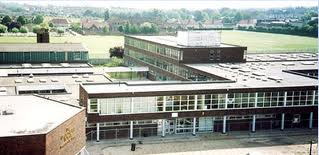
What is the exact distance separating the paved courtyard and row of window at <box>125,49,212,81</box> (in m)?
13.0

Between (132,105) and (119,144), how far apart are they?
3.66 metres

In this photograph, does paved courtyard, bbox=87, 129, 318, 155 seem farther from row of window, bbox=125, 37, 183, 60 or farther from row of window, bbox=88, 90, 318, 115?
row of window, bbox=125, 37, 183, 60

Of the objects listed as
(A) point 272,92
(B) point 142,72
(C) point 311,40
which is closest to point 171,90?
(A) point 272,92

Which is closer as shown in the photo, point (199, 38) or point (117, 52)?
point (199, 38)

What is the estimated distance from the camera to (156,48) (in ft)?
246

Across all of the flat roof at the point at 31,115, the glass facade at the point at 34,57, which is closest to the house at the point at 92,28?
the glass facade at the point at 34,57

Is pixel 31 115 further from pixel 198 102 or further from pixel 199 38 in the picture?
pixel 199 38

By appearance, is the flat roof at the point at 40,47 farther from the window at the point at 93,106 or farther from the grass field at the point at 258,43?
the window at the point at 93,106

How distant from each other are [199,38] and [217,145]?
27741 mm

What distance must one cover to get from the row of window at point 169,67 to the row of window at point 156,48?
1219 millimetres

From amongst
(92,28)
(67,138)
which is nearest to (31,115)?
(67,138)

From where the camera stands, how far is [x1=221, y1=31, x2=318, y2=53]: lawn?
124 m

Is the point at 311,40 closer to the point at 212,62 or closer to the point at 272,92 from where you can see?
the point at 212,62

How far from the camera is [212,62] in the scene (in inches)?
2640
